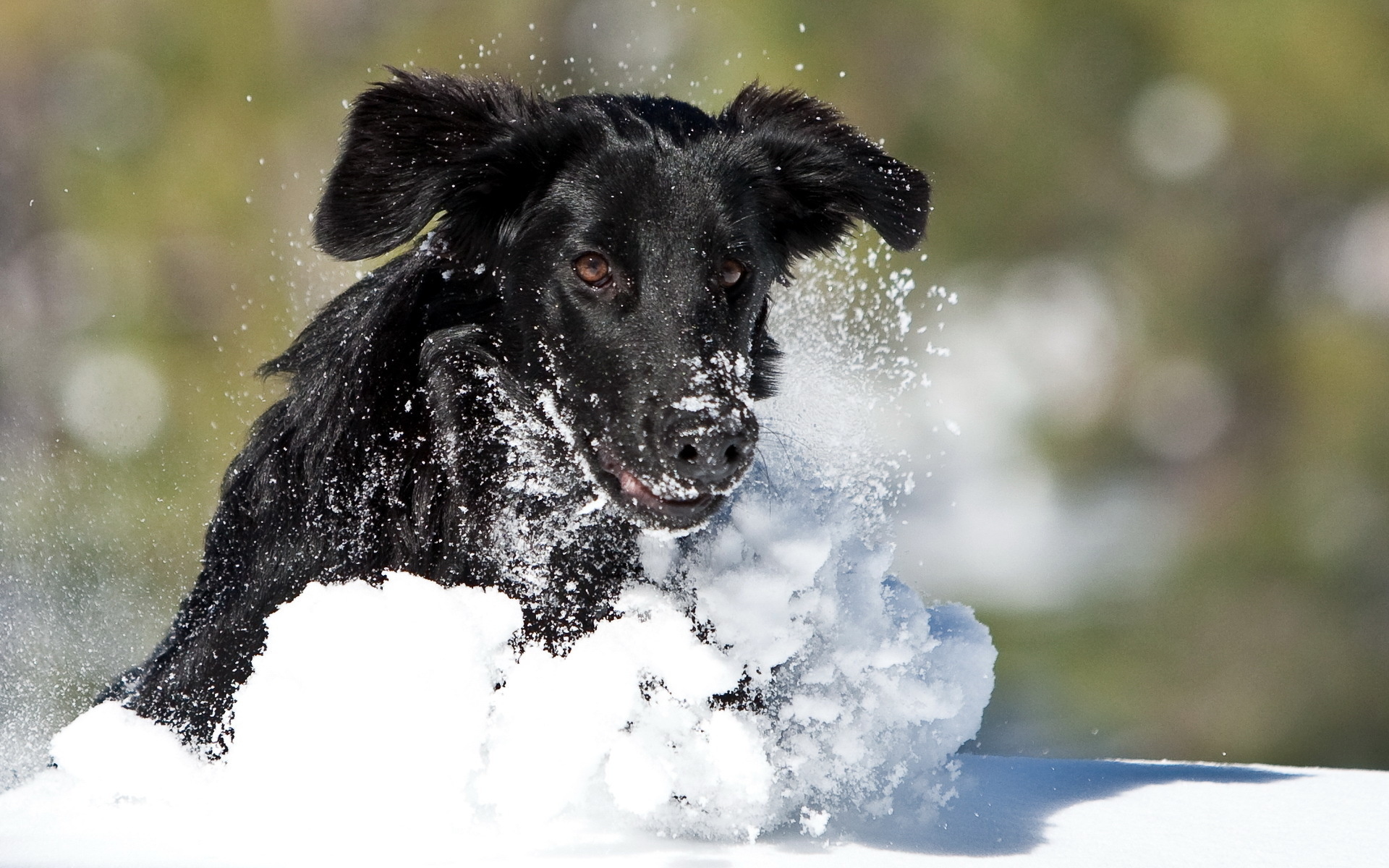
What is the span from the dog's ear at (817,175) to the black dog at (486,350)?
0.13m

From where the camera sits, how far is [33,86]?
34.7 ft

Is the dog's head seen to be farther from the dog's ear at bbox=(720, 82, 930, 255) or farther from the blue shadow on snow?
the blue shadow on snow

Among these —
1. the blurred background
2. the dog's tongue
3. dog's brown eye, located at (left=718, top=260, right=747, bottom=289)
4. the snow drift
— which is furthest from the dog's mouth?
the blurred background

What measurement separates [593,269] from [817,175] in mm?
769

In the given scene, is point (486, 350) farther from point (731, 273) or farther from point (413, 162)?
point (731, 273)

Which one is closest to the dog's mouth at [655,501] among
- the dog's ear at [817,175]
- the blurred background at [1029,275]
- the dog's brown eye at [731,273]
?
the dog's brown eye at [731,273]

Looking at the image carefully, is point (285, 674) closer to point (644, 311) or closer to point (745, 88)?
point (644, 311)

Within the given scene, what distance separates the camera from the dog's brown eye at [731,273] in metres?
3.07

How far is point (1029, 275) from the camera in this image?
9914 millimetres

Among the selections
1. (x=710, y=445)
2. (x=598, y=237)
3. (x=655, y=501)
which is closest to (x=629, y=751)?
(x=655, y=501)

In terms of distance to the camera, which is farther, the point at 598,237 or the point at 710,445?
the point at 598,237

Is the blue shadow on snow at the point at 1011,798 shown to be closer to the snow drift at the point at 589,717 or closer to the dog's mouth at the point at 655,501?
the snow drift at the point at 589,717

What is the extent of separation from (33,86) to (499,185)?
360 inches

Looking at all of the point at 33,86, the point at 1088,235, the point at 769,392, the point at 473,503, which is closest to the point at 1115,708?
the point at 1088,235
